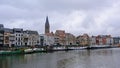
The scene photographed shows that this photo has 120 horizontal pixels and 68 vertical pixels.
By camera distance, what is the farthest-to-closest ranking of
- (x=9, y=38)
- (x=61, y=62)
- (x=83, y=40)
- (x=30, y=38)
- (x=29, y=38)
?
(x=83, y=40) → (x=30, y=38) → (x=29, y=38) → (x=9, y=38) → (x=61, y=62)

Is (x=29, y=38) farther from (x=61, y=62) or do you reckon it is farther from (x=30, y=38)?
(x=61, y=62)

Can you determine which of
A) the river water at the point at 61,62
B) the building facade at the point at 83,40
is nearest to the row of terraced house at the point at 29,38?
the building facade at the point at 83,40

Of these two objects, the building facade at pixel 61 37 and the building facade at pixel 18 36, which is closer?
the building facade at pixel 18 36

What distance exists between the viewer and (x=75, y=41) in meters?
178

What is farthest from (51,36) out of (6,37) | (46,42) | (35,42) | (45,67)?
(45,67)

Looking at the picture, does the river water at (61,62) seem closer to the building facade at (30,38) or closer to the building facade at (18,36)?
the building facade at (18,36)

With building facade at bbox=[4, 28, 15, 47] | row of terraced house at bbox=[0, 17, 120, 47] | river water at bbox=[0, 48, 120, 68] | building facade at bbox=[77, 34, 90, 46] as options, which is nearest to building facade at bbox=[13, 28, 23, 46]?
row of terraced house at bbox=[0, 17, 120, 47]

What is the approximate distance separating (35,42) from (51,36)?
19295 millimetres

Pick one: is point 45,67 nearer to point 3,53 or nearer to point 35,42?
point 3,53

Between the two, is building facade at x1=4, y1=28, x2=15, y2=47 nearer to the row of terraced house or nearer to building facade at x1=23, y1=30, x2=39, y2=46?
the row of terraced house

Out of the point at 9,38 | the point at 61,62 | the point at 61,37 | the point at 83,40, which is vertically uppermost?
the point at 61,37

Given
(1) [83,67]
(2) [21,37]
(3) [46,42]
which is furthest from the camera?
(3) [46,42]

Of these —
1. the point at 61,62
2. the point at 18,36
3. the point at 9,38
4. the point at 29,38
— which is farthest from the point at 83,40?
the point at 61,62

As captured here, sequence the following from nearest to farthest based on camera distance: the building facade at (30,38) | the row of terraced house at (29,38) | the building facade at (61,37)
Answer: the row of terraced house at (29,38) < the building facade at (30,38) < the building facade at (61,37)
